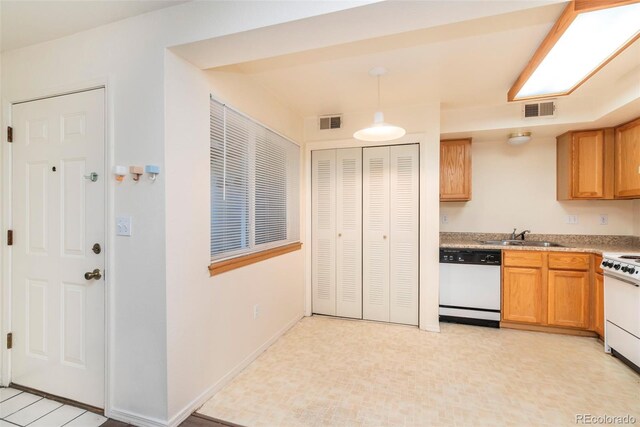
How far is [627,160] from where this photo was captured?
10.1 ft

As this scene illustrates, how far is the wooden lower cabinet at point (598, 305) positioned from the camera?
290 centimetres

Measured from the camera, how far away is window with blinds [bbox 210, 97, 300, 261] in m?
2.27

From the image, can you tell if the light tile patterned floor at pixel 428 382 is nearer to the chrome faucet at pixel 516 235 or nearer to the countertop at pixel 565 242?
the countertop at pixel 565 242

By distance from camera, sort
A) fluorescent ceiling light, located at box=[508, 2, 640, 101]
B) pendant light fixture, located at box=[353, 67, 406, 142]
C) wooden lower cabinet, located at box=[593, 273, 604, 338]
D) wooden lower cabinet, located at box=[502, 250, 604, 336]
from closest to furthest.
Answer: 1. fluorescent ceiling light, located at box=[508, 2, 640, 101]
2. pendant light fixture, located at box=[353, 67, 406, 142]
3. wooden lower cabinet, located at box=[593, 273, 604, 338]
4. wooden lower cabinet, located at box=[502, 250, 604, 336]

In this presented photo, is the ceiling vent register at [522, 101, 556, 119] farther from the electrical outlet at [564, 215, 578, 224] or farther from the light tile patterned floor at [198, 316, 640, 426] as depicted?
the light tile patterned floor at [198, 316, 640, 426]

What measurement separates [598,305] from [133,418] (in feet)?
13.3

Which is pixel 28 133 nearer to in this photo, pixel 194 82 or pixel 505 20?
pixel 194 82

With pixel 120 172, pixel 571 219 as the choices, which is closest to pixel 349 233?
pixel 120 172

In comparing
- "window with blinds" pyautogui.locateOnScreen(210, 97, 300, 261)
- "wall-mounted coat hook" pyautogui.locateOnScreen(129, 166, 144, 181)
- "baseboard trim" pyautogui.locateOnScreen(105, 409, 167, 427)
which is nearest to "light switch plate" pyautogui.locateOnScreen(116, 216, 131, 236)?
"wall-mounted coat hook" pyautogui.locateOnScreen(129, 166, 144, 181)

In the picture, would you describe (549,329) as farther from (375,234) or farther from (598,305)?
(375,234)

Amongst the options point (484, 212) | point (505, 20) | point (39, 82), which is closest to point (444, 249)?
point (484, 212)

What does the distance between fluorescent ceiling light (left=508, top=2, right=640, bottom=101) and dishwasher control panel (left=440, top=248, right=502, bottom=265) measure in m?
1.65


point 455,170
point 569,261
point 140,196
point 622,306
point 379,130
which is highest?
point 379,130

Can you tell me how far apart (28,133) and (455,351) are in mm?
3865
